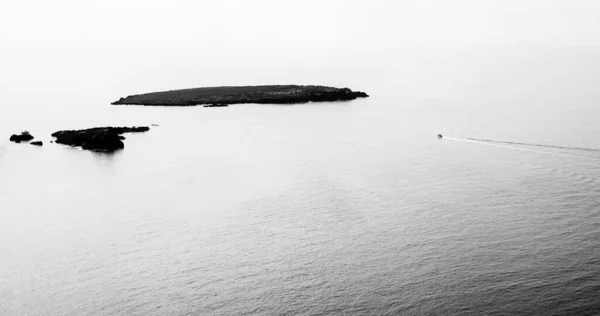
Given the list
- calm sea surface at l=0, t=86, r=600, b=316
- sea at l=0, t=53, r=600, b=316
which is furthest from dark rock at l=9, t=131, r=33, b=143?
calm sea surface at l=0, t=86, r=600, b=316

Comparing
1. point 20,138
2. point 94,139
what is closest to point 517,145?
point 94,139

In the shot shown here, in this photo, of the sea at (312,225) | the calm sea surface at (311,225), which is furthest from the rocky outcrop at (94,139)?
the calm sea surface at (311,225)

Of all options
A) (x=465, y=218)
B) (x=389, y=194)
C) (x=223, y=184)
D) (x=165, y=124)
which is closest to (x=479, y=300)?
(x=465, y=218)

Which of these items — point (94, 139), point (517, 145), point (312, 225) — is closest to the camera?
point (312, 225)

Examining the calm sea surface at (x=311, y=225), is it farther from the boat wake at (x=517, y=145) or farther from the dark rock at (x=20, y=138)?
the dark rock at (x=20, y=138)

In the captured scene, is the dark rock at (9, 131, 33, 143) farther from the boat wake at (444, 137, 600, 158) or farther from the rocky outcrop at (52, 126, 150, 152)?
the boat wake at (444, 137, 600, 158)

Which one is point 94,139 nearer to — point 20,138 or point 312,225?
point 20,138
